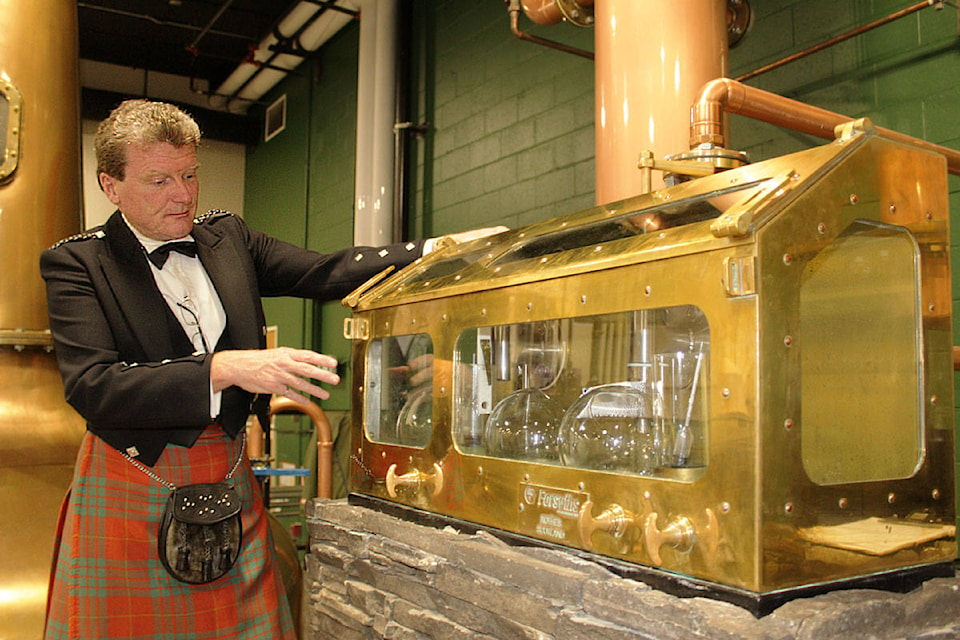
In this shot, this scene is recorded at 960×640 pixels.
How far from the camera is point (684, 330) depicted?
1.15m

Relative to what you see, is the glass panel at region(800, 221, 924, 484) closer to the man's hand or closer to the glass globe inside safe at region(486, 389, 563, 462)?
the glass globe inside safe at region(486, 389, 563, 462)

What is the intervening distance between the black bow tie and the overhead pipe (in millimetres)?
3324

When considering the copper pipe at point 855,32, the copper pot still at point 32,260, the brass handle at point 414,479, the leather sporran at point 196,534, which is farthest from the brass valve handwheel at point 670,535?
the copper pot still at point 32,260

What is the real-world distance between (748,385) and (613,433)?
1.17 ft

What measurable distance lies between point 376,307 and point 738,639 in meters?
1.08

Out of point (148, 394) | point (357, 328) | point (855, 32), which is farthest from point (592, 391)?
point (855, 32)

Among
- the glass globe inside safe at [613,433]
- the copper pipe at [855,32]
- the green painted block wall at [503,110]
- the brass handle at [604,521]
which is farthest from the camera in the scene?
the green painted block wall at [503,110]

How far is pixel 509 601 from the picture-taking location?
120 centimetres

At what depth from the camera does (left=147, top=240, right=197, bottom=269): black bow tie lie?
1.74m

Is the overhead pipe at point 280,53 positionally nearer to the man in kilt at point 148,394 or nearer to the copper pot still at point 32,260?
the copper pot still at point 32,260

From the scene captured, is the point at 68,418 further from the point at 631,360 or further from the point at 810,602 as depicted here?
the point at 810,602

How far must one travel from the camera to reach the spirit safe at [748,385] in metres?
0.91

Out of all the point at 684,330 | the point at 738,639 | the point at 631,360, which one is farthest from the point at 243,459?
the point at 738,639

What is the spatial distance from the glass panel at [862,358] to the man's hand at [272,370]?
2.40 feet
